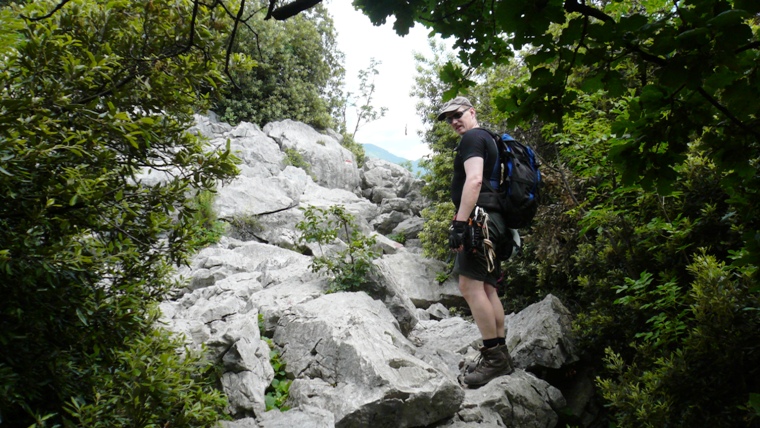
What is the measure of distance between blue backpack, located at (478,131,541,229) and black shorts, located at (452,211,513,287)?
0.12 metres

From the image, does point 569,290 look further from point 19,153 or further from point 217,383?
point 19,153

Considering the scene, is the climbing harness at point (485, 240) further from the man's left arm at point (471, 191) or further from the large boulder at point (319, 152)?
the large boulder at point (319, 152)

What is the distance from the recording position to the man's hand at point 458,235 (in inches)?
166

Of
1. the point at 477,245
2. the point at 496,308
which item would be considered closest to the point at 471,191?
the point at 477,245

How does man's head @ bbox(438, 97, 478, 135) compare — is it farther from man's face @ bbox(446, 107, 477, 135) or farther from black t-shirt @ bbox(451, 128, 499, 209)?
black t-shirt @ bbox(451, 128, 499, 209)

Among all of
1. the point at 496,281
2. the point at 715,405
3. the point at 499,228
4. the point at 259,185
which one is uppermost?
the point at 259,185

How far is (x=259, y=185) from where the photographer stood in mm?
12789

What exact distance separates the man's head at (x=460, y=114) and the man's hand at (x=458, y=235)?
1.13 metres

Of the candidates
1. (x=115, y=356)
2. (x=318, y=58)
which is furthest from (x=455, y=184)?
(x=318, y=58)

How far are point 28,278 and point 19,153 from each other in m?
0.58

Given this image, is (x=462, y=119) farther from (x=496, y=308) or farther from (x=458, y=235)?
(x=496, y=308)

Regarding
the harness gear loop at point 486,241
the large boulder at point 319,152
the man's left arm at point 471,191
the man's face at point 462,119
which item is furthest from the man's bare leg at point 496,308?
the large boulder at point 319,152

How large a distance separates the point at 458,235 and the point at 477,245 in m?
0.23

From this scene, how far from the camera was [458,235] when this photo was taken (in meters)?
4.23
